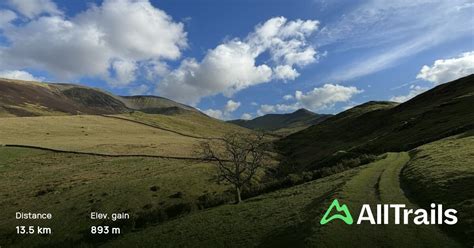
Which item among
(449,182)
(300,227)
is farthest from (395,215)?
(449,182)

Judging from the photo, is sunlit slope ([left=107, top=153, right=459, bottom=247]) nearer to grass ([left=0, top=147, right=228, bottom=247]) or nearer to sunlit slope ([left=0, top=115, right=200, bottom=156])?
grass ([left=0, top=147, right=228, bottom=247])

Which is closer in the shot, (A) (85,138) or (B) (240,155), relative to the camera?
(B) (240,155)

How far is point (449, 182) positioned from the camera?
104 feet

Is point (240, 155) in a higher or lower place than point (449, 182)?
higher

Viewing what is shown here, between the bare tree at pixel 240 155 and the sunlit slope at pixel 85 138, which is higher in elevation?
the sunlit slope at pixel 85 138

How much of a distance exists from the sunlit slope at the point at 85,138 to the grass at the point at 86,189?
13.0 m

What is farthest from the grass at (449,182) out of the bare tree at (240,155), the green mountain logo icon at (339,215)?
the bare tree at (240,155)

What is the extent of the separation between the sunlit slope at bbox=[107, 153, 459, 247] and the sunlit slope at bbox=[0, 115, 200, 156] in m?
64.6

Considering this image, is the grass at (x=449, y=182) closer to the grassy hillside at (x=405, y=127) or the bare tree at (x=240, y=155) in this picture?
the bare tree at (x=240, y=155)

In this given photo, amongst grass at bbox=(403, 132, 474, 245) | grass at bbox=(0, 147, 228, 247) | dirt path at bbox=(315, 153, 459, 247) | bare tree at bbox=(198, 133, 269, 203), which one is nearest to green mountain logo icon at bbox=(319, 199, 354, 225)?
dirt path at bbox=(315, 153, 459, 247)

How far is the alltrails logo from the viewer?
25.0m

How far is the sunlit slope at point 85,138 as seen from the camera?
105375mm

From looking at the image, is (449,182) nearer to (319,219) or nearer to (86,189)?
(319,219)

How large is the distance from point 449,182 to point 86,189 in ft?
179
